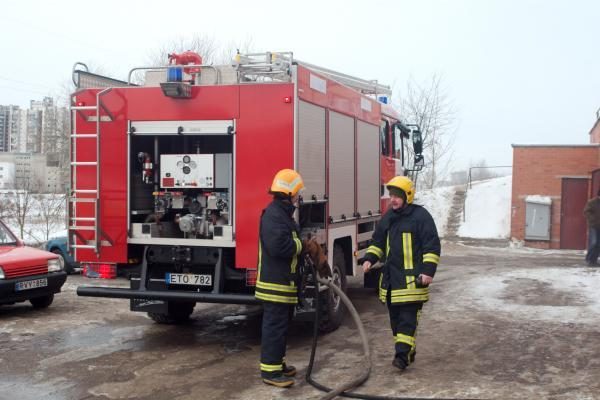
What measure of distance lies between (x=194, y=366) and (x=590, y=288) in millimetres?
7453

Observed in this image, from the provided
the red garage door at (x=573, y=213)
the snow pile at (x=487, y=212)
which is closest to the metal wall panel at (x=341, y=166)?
the red garage door at (x=573, y=213)

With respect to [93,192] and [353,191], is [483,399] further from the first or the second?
[93,192]

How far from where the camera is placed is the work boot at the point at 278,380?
17.8ft

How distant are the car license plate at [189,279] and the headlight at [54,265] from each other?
3099 mm

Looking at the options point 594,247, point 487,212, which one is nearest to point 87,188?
point 594,247

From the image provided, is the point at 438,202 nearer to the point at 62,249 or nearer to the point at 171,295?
the point at 62,249

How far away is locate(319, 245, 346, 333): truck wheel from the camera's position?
24.2 ft

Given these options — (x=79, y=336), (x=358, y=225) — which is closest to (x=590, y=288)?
(x=358, y=225)

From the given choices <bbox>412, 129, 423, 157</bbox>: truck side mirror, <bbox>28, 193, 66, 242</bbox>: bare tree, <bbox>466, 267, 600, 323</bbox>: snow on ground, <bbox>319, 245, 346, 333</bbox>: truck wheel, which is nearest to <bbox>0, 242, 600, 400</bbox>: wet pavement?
<bbox>466, 267, 600, 323</bbox>: snow on ground

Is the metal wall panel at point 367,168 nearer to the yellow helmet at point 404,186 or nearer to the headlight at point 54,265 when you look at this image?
the yellow helmet at point 404,186

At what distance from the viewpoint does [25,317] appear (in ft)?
28.6

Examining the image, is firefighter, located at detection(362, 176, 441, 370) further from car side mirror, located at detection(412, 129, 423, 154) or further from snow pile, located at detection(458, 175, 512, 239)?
snow pile, located at detection(458, 175, 512, 239)

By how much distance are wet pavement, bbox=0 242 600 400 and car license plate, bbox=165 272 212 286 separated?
74cm

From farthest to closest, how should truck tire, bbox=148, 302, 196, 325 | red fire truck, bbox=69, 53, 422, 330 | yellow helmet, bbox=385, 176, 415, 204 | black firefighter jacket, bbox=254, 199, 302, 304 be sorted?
truck tire, bbox=148, 302, 196, 325 < red fire truck, bbox=69, 53, 422, 330 < yellow helmet, bbox=385, 176, 415, 204 < black firefighter jacket, bbox=254, 199, 302, 304
